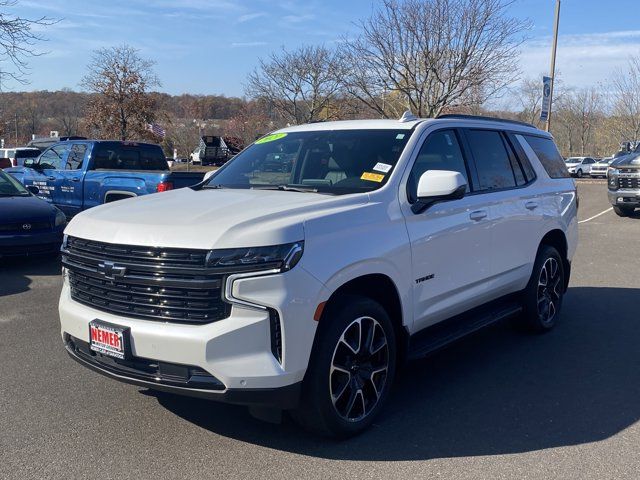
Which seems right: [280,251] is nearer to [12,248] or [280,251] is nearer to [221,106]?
[12,248]

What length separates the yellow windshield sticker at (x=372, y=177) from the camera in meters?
4.17

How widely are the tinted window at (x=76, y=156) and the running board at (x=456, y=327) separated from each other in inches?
344

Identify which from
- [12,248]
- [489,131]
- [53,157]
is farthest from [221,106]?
[489,131]

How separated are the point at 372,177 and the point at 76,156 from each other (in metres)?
8.89

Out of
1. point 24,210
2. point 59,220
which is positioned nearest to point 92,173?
point 59,220

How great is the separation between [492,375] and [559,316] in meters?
2.22

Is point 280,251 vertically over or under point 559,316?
over

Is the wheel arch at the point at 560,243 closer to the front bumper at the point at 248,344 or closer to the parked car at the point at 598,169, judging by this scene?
the front bumper at the point at 248,344

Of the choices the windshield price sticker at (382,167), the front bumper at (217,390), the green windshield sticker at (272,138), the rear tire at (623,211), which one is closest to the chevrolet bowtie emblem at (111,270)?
the front bumper at (217,390)

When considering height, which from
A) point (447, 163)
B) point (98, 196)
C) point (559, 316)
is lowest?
point (559, 316)

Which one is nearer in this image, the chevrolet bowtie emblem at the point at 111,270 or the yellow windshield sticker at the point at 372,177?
the chevrolet bowtie emblem at the point at 111,270

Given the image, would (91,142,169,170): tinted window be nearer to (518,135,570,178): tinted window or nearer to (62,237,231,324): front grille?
(518,135,570,178): tinted window

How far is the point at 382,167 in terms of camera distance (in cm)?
426

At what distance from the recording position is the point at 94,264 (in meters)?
3.59
